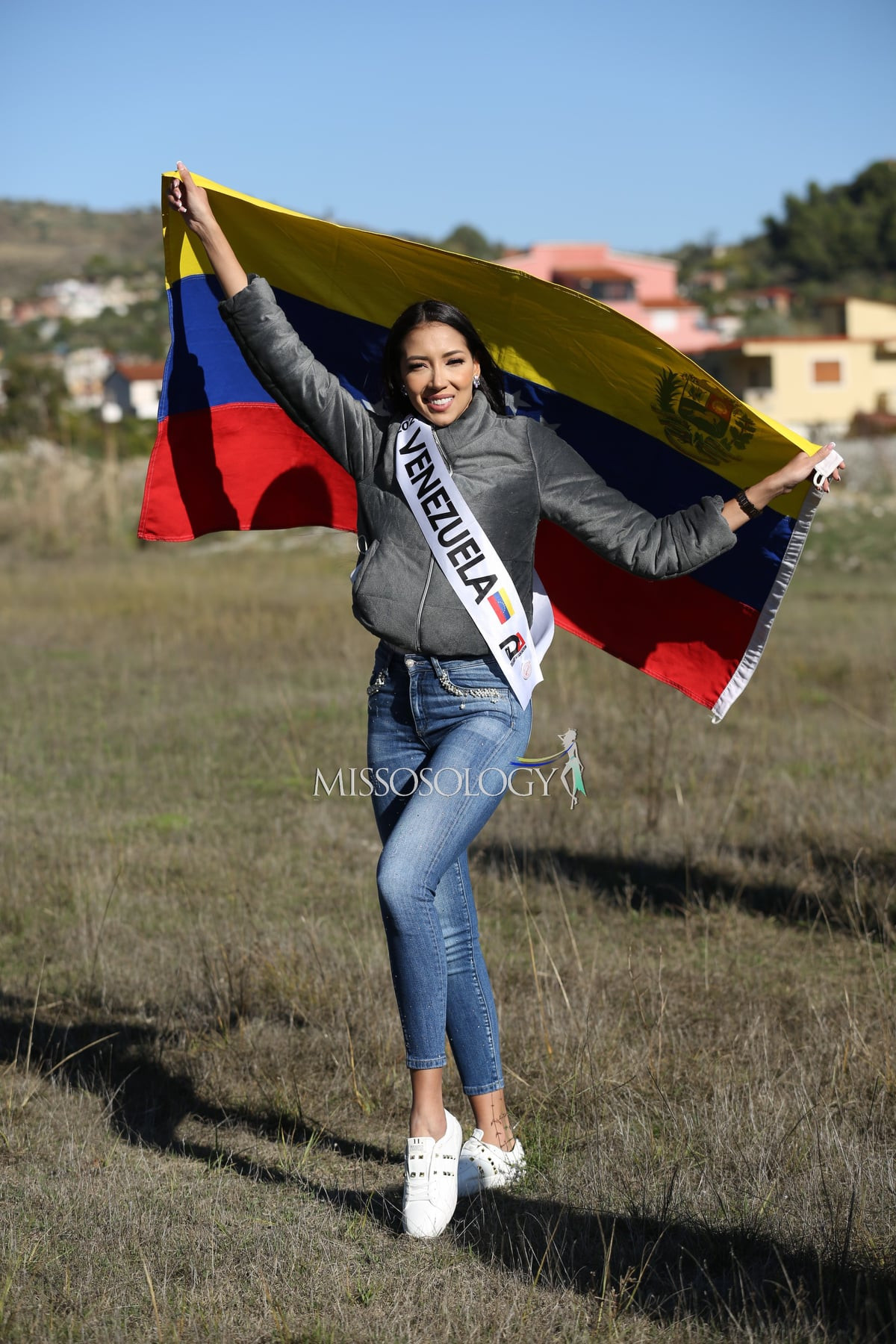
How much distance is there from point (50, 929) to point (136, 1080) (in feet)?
4.82

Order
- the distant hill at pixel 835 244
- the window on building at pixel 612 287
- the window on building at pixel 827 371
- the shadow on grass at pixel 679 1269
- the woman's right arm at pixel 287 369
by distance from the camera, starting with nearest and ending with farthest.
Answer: the shadow on grass at pixel 679 1269 < the woman's right arm at pixel 287 369 < the window on building at pixel 827 371 < the window on building at pixel 612 287 < the distant hill at pixel 835 244

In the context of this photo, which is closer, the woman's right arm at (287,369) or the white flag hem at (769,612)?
the woman's right arm at (287,369)

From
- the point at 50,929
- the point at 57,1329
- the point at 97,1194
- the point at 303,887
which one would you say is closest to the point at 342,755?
the point at 303,887

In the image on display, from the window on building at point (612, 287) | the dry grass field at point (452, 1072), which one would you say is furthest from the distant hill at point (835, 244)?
the dry grass field at point (452, 1072)

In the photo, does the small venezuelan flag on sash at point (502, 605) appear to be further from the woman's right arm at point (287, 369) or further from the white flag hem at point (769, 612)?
the white flag hem at point (769, 612)

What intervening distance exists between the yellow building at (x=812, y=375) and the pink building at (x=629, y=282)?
950 centimetres

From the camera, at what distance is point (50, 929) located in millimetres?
5961

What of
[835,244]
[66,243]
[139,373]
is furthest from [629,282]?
[66,243]

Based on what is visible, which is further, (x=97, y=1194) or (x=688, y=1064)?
(x=688, y=1064)

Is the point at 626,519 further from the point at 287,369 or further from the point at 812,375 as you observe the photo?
the point at 812,375

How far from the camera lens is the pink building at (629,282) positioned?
2918 inches

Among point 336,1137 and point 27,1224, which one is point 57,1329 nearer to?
point 27,1224

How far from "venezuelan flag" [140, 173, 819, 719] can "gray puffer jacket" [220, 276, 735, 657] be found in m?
0.60

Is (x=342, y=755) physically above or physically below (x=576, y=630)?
below
